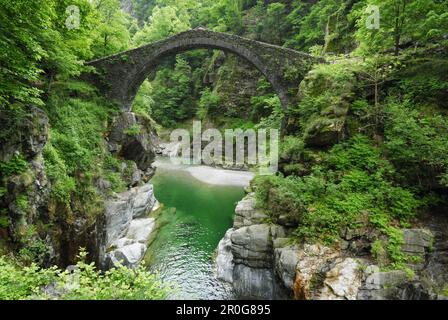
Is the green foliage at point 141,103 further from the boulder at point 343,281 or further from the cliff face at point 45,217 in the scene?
the boulder at point 343,281

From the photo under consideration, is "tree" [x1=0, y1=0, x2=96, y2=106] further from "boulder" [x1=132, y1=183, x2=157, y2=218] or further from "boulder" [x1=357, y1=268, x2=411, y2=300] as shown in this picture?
"boulder" [x1=357, y1=268, x2=411, y2=300]

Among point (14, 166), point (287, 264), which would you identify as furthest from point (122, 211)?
point (287, 264)

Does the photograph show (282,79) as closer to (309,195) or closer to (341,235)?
(309,195)

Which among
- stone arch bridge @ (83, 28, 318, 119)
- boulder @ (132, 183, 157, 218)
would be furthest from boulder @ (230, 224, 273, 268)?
stone arch bridge @ (83, 28, 318, 119)

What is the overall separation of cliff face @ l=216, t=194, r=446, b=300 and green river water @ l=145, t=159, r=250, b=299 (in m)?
1.15

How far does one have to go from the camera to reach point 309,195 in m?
7.52

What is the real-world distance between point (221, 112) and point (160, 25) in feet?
46.6

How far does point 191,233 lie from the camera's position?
1230 cm

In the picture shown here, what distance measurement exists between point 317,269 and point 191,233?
728cm

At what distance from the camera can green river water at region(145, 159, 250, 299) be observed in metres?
8.61

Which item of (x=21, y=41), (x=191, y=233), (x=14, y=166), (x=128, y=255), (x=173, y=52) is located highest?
(x=173, y=52)

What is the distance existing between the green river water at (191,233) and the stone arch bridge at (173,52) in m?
6.32

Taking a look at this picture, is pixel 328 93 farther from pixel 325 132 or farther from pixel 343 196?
pixel 343 196

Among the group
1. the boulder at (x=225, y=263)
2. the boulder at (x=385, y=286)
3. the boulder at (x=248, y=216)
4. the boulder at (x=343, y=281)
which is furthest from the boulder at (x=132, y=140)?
the boulder at (x=385, y=286)
